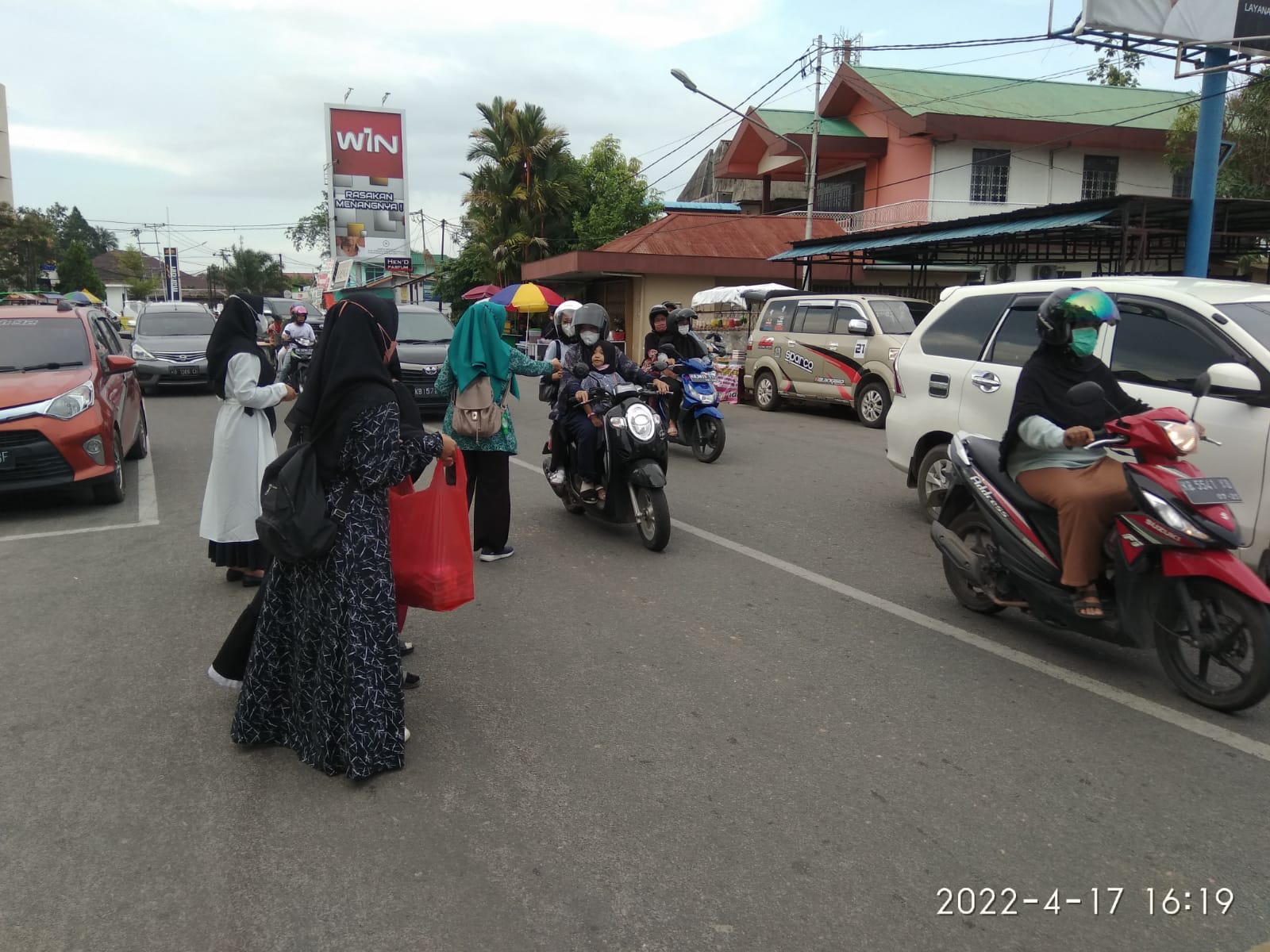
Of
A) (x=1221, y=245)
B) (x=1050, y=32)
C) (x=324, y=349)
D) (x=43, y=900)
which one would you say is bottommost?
(x=43, y=900)

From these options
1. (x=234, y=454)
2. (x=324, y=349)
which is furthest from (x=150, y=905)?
(x=234, y=454)

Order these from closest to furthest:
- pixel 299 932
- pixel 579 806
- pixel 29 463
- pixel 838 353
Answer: pixel 299 932, pixel 579 806, pixel 29 463, pixel 838 353

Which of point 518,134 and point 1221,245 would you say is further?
point 518,134

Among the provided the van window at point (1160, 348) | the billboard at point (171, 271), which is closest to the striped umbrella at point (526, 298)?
the van window at point (1160, 348)

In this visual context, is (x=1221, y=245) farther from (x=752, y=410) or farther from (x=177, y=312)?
(x=177, y=312)

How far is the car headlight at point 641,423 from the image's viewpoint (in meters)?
6.70

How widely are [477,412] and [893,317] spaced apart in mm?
9721

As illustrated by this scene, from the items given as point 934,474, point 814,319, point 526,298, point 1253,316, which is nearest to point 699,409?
point 934,474

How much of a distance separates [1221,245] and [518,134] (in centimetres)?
2510

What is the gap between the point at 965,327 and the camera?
6.91 meters

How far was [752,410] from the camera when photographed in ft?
54.9

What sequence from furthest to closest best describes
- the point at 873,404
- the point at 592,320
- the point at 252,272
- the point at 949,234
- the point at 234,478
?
1. the point at 252,272
2. the point at 949,234
3. the point at 873,404
4. the point at 592,320
5. the point at 234,478

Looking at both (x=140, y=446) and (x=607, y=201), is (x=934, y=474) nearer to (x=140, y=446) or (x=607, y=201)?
(x=140, y=446)
